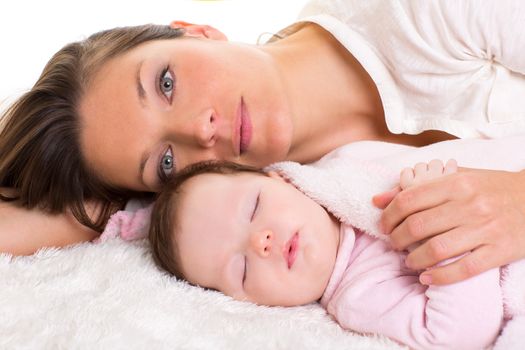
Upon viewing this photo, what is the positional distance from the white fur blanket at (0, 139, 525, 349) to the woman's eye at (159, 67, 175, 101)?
366 mm

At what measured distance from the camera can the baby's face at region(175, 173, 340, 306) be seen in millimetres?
1265

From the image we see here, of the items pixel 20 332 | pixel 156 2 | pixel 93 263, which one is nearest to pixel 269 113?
pixel 93 263

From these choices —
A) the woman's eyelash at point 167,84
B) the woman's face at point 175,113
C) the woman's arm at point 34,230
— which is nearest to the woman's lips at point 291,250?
the woman's face at point 175,113

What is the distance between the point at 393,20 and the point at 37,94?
35.4 inches

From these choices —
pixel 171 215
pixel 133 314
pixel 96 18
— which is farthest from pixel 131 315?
pixel 96 18

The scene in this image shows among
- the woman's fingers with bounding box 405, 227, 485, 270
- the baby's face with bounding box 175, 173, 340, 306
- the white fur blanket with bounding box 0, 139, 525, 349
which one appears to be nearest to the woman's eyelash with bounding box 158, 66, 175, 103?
the baby's face with bounding box 175, 173, 340, 306

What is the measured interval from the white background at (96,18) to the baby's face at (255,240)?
125 cm

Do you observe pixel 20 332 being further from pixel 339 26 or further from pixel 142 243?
pixel 339 26

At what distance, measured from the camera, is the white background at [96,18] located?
7.87 feet

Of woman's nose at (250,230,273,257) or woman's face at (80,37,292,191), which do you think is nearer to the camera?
woman's nose at (250,230,273,257)

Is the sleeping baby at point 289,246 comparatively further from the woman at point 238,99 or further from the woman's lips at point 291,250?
the woman at point 238,99

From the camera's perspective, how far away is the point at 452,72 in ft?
5.32

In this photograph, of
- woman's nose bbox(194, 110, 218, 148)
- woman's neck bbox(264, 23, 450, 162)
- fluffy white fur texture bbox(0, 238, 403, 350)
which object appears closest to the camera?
fluffy white fur texture bbox(0, 238, 403, 350)

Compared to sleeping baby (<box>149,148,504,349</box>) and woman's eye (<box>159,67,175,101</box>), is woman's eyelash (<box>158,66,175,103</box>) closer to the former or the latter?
woman's eye (<box>159,67,175,101</box>)
